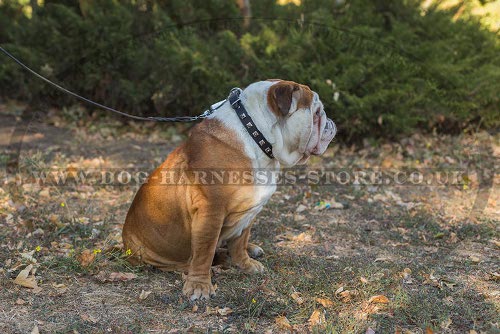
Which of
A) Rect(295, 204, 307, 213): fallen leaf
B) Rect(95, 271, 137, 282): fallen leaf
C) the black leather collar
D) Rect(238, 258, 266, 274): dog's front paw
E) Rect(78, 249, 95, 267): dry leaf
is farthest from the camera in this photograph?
Rect(295, 204, 307, 213): fallen leaf

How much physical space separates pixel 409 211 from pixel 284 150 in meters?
2.52

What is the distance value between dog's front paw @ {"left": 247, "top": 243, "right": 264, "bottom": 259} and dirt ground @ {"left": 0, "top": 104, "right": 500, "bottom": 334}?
6cm

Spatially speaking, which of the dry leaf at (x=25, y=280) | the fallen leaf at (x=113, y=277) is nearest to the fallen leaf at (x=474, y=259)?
the fallen leaf at (x=113, y=277)

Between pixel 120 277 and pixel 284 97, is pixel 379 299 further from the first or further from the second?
pixel 120 277

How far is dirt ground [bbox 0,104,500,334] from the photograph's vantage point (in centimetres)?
375

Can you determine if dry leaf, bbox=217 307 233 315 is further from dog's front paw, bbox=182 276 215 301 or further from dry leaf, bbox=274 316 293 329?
dry leaf, bbox=274 316 293 329

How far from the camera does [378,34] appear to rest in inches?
330

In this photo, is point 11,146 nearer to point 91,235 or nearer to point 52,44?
point 52,44

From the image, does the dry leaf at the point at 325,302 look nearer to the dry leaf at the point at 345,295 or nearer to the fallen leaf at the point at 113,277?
the dry leaf at the point at 345,295

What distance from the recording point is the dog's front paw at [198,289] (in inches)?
159

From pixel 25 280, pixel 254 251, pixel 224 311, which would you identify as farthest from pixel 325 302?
pixel 25 280

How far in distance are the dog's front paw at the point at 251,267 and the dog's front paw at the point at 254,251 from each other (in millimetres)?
278

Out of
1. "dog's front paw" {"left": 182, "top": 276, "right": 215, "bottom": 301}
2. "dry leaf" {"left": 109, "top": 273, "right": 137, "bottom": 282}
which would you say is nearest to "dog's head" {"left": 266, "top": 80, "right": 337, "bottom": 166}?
"dog's front paw" {"left": 182, "top": 276, "right": 215, "bottom": 301}

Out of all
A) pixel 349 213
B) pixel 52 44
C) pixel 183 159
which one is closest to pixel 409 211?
pixel 349 213
